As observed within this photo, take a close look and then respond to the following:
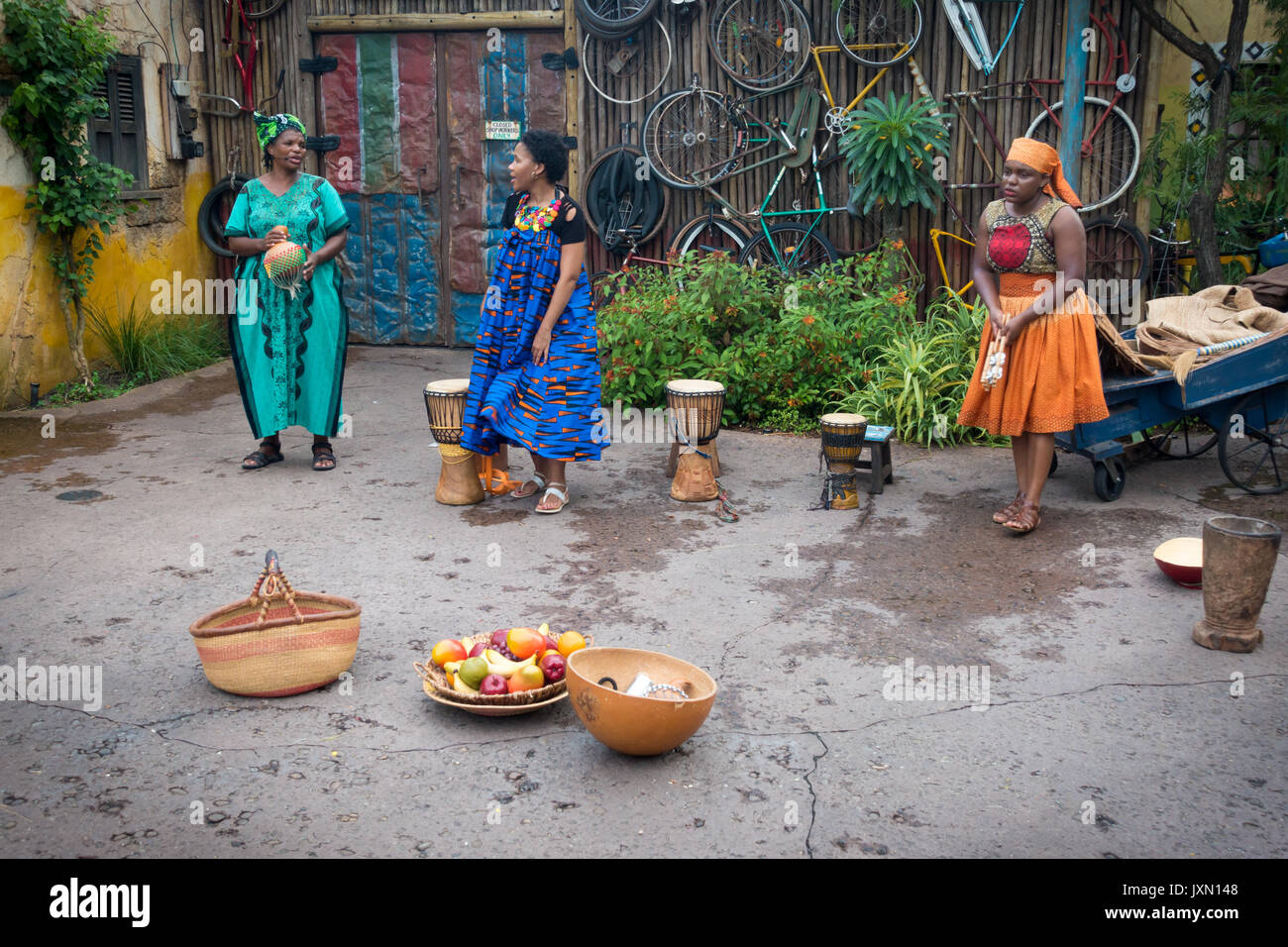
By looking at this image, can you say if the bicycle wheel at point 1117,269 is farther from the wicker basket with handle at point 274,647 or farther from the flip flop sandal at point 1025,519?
the wicker basket with handle at point 274,647

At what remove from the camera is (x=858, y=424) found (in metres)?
6.44

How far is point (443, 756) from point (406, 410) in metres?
5.46

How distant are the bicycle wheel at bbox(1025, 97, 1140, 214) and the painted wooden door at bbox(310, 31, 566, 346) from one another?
4.12 meters

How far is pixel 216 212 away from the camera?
11.0 metres

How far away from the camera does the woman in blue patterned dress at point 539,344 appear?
20.0ft

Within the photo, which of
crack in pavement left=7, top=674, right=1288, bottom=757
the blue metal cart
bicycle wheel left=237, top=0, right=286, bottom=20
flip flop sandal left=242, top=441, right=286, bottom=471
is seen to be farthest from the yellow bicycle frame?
bicycle wheel left=237, top=0, right=286, bottom=20

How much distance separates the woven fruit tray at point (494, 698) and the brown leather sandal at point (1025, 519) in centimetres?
293

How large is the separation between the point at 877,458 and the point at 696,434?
3.43 ft

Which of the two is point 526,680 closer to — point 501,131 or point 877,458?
point 877,458

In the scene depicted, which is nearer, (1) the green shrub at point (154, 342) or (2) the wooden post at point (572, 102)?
(1) the green shrub at point (154, 342)

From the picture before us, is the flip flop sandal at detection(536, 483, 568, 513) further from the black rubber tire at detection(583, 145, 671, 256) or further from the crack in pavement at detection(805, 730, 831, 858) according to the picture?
the black rubber tire at detection(583, 145, 671, 256)

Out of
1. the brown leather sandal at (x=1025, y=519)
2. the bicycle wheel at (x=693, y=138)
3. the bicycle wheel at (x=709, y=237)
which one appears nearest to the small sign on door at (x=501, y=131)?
the bicycle wheel at (x=693, y=138)

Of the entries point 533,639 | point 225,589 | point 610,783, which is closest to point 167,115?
point 225,589

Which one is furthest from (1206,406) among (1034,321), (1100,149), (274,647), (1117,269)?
(274,647)
